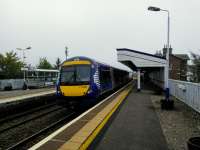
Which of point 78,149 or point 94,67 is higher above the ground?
point 94,67

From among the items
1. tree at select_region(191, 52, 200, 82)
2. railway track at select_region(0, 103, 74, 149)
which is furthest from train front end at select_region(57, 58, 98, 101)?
tree at select_region(191, 52, 200, 82)

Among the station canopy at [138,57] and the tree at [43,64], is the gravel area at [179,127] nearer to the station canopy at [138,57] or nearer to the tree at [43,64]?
the station canopy at [138,57]

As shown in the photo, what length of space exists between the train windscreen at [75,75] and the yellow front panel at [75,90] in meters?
0.25

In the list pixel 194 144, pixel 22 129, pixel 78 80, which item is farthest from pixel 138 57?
Result: pixel 194 144

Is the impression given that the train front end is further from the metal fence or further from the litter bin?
the litter bin

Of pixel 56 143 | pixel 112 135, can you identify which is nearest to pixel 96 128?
pixel 112 135

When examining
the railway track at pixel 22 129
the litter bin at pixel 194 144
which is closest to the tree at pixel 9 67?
the railway track at pixel 22 129

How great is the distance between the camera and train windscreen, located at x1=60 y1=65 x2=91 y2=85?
14055mm

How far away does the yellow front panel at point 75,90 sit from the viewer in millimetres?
13672

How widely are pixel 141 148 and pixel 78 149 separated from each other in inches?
63.1

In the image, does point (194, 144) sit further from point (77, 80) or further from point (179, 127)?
point (77, 80)

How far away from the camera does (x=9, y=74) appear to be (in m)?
47.0

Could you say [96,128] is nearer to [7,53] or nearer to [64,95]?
[64,95]

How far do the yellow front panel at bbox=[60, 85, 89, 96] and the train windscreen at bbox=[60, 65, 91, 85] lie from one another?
249 millimetres
